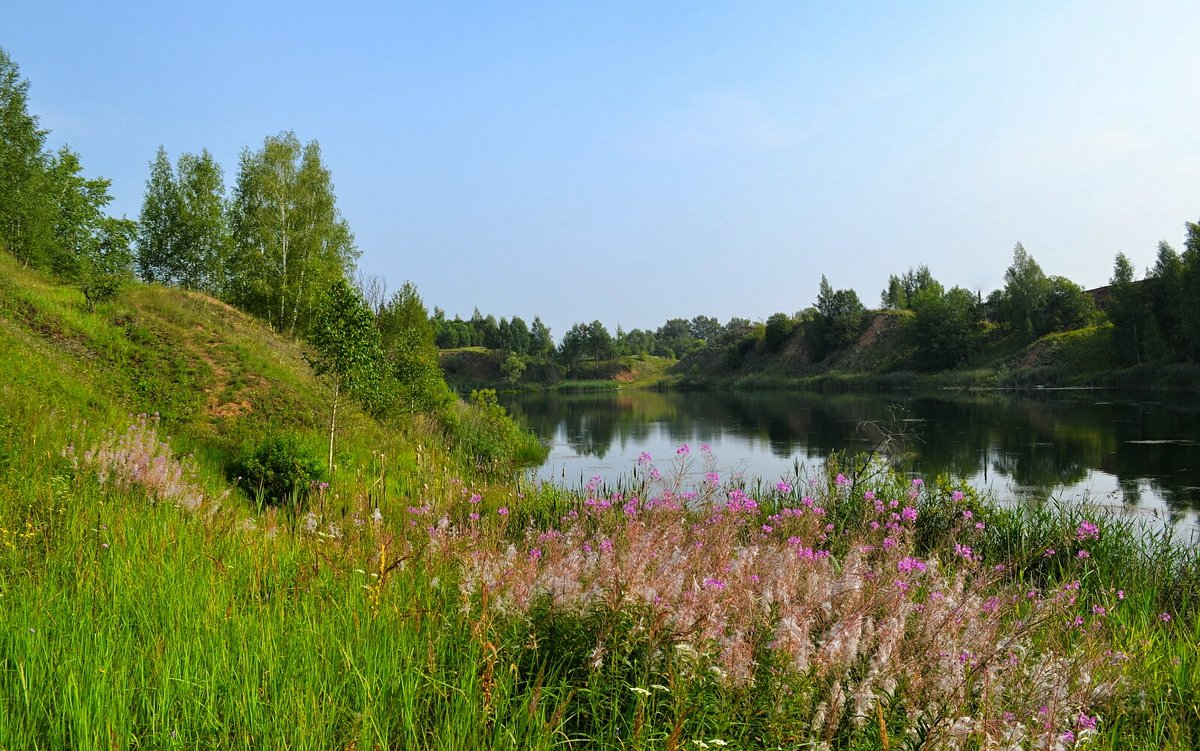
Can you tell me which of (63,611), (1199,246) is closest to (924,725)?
(63,611)

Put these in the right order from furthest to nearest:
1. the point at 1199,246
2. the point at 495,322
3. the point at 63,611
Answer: the point at 495,322
the point at 1199,246
the point at 63,611

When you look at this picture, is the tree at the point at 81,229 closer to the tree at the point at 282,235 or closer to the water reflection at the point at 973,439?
the tree at the point at 282,235

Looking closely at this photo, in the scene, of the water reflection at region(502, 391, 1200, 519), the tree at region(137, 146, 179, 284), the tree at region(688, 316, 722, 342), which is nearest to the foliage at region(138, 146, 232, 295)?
the tree at region(137, 146, 179, 284)

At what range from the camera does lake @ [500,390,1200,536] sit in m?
15.5

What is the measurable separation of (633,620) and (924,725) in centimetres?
112

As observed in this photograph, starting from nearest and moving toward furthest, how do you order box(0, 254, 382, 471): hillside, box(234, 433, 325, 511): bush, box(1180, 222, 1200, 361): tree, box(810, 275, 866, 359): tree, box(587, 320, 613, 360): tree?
box(234, 433, 325, 511): bush → box(0, 254, 382, 471): hillside → box(1180, 222, 1200, 361): tree → box(810, 275, 866, 359): tree → box(587, 320, 613, 360): tree

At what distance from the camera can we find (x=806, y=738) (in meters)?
2.41

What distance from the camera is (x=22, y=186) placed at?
93.8 ft

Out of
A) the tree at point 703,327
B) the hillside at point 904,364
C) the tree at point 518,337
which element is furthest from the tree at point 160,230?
the tree at point 703,327

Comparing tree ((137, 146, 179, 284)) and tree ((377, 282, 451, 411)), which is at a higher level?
tree ((137, 146, 179, 284))

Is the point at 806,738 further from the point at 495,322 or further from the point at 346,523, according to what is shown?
the point at 495,322

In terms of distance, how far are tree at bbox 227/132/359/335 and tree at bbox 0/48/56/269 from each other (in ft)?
24.5

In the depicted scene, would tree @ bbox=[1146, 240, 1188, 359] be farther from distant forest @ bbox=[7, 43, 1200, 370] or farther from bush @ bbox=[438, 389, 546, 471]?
bush @ bbox=[438, 389, 546, 471]

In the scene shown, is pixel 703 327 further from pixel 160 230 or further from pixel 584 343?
pixel 160 230
